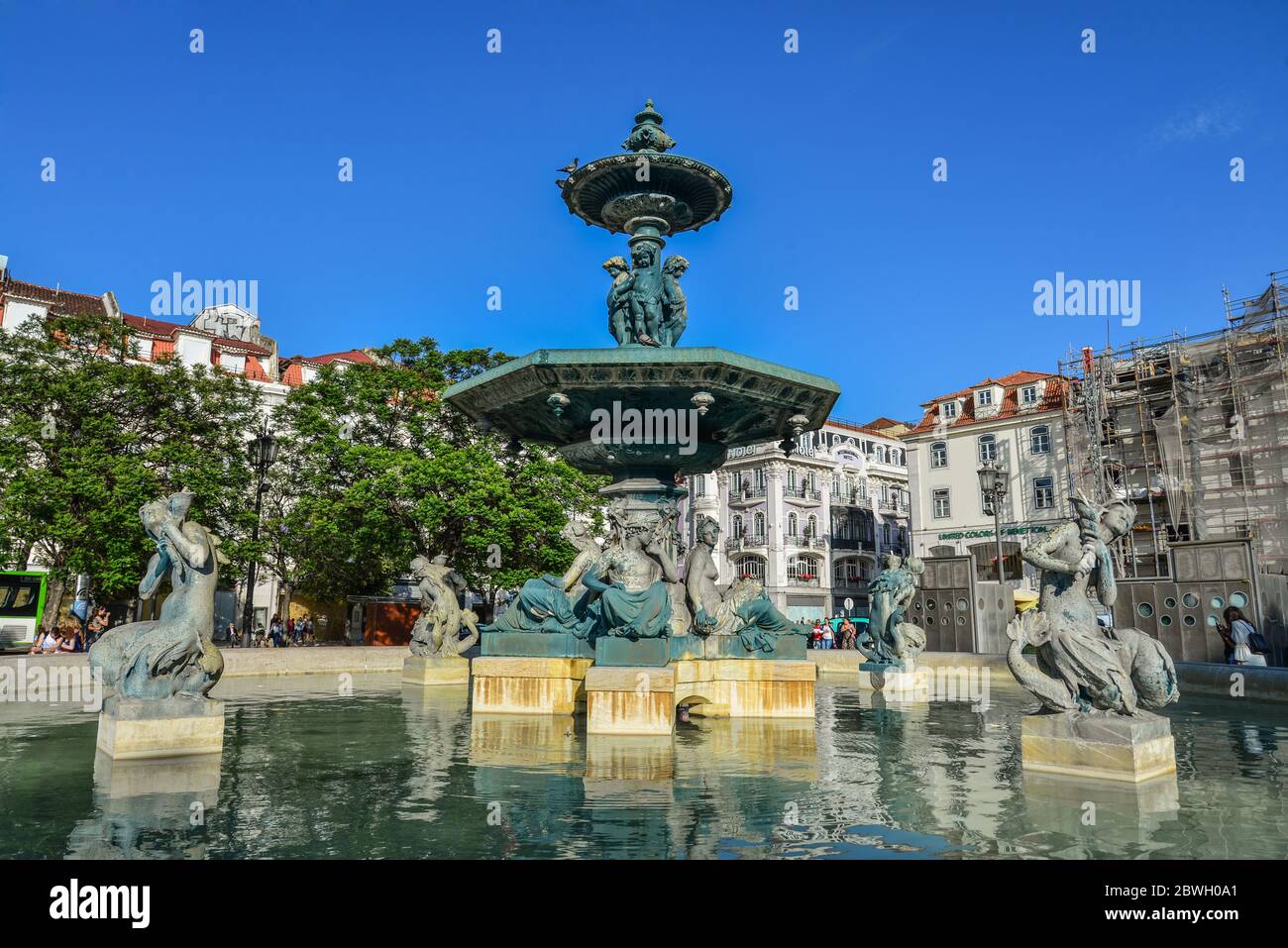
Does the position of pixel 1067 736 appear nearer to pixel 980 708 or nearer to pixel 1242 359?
pixel 980 708

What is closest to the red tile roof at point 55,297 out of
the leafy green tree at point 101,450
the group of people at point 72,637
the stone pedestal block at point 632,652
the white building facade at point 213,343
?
the white building facade at point 213,343

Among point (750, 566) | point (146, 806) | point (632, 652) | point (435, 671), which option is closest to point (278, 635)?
point (435, 671)

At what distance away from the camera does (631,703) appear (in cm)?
786

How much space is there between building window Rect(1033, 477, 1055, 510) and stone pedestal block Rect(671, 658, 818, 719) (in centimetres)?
Answer: 4234

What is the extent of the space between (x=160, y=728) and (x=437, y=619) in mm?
8957

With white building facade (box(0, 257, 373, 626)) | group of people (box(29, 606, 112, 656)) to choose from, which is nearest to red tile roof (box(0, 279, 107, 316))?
white building facade (box(0, 257, 373, 626))

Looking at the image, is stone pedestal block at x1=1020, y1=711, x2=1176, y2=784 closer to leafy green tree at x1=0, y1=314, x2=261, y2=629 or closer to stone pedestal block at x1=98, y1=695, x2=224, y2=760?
stone pedestal block at x1=98, y1=695, x2=224, y2=760

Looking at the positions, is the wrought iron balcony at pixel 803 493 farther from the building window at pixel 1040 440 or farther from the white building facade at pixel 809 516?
the building window at pixel 1040 440

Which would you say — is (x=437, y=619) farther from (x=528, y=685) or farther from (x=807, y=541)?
(x=807, y=541)

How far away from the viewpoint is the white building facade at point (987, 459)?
1865 inches

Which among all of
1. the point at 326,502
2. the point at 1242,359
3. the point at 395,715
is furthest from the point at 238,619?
the point at 1242,359

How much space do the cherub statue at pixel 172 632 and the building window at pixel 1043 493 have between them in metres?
47.5

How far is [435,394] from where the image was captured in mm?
31203

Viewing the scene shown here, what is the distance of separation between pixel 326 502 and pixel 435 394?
5658mm
